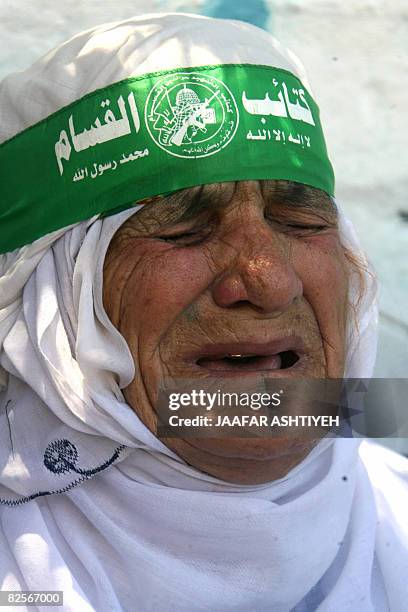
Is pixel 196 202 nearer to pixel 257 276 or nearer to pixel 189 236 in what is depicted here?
pixel 189 236

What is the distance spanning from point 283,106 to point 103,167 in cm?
49

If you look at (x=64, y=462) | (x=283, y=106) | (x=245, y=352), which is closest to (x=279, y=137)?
(x=283, y=106)

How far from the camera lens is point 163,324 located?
7.07 ft

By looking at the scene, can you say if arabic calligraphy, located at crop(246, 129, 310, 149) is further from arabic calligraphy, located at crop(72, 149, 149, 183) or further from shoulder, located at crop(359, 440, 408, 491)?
shoulder, located at crop(359, 440, 408, 491)

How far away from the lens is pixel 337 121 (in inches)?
148

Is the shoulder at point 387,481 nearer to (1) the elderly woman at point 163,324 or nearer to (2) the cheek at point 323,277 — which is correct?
(1) the elderly woman at point 163,324

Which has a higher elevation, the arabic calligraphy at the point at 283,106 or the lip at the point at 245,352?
the arabic calligraphy at the point at 283,106

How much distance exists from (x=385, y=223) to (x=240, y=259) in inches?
67.9

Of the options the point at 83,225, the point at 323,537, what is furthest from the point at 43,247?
the point at 323,537

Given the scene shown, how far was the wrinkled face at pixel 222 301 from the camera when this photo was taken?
2139 millimetres

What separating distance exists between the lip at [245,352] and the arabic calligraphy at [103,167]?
0.50 meters

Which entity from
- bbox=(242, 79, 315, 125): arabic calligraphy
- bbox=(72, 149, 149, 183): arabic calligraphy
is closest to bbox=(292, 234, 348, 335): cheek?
bbox=(242, 79, 315, 125): arabic calligraphy

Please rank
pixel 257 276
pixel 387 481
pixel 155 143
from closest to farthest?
pixel 257 276
pixel 155 143
pixel 387 481

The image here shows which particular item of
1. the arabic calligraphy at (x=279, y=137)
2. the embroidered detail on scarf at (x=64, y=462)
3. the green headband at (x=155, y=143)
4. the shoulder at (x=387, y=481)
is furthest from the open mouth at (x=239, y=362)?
the shoulder at (x=387, y=481)
